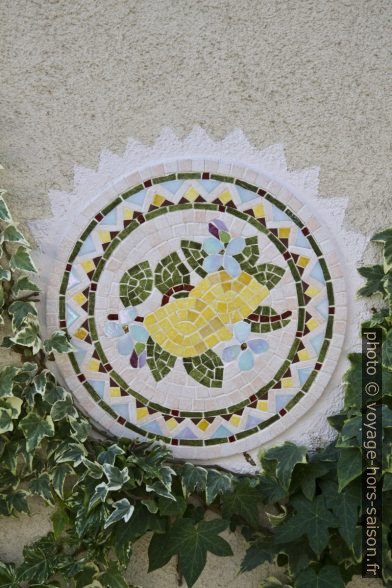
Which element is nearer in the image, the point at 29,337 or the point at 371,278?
the point at 29,337

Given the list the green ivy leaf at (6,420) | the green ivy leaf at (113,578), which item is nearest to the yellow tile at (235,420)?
the green ivy leaf at (113,578)

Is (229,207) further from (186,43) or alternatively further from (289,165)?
(186,43)

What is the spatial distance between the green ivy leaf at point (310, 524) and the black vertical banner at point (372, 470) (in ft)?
→ 0.40

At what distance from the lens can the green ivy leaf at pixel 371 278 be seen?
6.99 ft

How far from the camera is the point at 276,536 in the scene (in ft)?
6.59

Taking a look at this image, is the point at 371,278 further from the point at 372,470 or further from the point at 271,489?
the point at 271,489

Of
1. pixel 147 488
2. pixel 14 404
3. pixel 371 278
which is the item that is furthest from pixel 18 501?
pixel 371 278

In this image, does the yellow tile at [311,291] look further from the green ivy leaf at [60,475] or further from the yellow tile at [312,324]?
the green ivy leaf at [60,475]

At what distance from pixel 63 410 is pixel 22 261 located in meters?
0.46

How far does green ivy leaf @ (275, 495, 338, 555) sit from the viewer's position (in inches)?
76.7

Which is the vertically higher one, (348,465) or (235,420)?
(235,420)

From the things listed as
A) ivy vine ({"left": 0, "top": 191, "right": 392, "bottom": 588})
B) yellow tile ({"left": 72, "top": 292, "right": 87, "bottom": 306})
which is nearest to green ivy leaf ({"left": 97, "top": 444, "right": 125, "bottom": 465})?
ivy vine ({"left": 0, "top": 191, "right": 392, "bottom": 588})

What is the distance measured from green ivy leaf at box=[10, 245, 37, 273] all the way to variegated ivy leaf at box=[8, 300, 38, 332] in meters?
0.11

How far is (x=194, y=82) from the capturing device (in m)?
2.12
